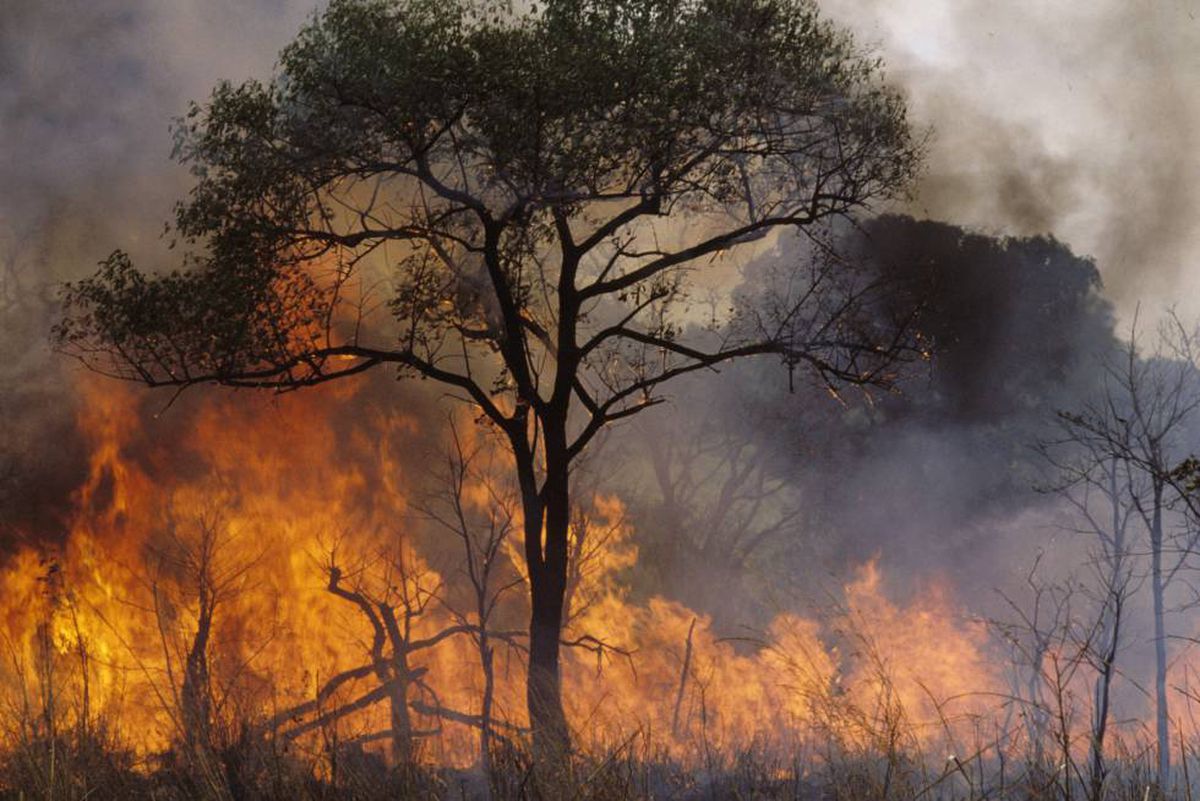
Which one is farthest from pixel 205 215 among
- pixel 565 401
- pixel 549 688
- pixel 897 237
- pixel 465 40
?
pixel 897 237

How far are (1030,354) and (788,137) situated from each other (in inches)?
567

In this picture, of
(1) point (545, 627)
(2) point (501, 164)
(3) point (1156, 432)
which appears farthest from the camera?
(3) point (1156, 432)

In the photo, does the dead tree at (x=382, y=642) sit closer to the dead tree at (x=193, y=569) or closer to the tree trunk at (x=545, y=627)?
the dead tree at (x=193, y=569)

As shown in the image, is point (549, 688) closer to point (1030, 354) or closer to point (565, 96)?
point (565, 96)

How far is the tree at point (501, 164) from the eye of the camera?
1493cm

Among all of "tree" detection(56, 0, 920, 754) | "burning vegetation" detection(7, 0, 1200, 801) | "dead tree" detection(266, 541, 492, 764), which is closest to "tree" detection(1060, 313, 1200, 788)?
"burning vegetation" detection(7, 0, 1200, 801)

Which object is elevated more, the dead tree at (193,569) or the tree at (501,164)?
the tree at (501,164)

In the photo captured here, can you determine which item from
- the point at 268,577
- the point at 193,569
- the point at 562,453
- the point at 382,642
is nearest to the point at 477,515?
the point at 382,642

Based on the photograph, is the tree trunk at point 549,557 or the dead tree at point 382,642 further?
the dead tree at point 382,642

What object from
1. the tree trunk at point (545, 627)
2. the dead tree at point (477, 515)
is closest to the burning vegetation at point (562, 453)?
the tree trunk at point (545, 627)

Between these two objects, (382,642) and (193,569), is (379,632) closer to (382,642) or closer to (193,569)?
(382,642)

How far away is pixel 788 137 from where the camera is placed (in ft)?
56.4

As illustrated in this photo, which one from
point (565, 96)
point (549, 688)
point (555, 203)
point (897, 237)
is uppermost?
point (897, 237)

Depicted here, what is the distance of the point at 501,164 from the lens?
48.8 ft
